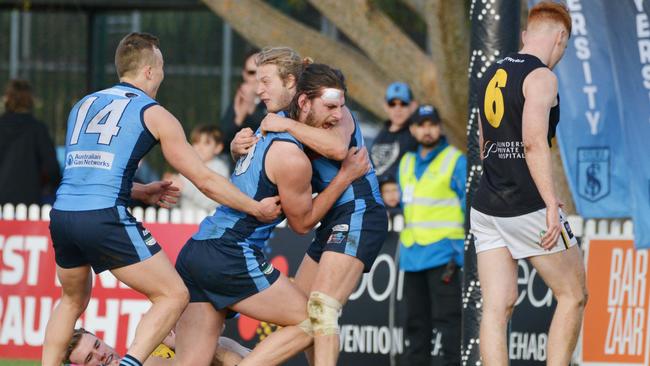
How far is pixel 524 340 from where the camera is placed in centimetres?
1109

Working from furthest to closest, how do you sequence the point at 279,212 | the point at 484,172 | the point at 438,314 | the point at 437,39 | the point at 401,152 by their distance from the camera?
1. the point at 437,39
2. the point at 401,152
3. the point at 438,314
4. the point at 484,172
5. the point at 279,212

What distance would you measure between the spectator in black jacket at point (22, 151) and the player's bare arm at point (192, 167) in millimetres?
5936

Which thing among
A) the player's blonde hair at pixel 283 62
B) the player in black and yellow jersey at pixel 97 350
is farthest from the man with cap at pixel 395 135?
the player's blonde hair at pixel 283 62

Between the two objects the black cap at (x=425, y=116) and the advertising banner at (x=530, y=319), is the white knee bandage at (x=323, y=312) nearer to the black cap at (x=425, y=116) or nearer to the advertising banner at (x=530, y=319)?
the black cap at (x=425, y=116)

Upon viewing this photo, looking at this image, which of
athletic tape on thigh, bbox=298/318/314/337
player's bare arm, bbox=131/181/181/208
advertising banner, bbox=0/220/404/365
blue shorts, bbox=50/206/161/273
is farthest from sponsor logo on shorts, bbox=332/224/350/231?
advertising banner, bbox=0/220/404/365

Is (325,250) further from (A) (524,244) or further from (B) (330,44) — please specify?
(B) (330,44)

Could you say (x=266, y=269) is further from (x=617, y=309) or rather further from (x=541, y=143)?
(x=617, y=309)

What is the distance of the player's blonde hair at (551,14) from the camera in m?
7.79

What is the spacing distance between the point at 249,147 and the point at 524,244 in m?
1.70

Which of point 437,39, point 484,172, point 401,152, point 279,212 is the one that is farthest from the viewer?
point 437,39

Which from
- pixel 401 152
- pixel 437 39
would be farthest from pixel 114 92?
pixel 437 39

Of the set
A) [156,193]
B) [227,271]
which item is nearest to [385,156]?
[156,193]

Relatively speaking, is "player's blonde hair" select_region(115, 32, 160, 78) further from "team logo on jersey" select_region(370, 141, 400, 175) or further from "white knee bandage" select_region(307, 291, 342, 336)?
"team logo on jersey" select_region(370, 141, 400, 175)

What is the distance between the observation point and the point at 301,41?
13922 mm
